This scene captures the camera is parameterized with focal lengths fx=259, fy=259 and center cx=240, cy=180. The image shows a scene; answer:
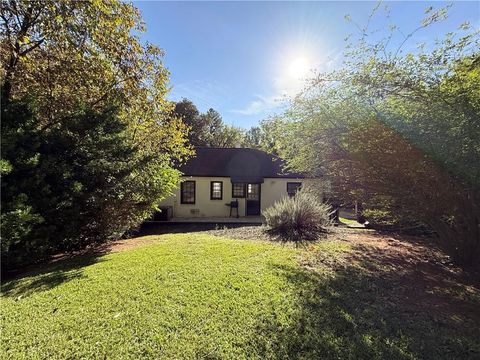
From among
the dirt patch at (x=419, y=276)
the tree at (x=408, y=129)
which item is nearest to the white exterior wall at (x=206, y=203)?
the dirt patch at (x=419, y=276)

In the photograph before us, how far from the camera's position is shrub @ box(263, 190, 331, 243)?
8.26 metres

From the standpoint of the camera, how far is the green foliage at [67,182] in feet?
17.3

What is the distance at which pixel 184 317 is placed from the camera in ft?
10.7

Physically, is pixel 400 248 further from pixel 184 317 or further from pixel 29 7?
pixel 29 7

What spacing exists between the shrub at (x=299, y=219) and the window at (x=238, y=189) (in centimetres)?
767

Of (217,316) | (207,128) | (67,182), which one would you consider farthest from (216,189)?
(207,128)

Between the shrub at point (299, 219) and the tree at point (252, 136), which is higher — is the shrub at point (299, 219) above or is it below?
below

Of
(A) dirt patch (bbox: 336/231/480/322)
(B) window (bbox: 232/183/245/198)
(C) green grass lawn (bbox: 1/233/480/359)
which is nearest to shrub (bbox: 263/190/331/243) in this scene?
(A) dirt patch (bbox: 336/231/480/322)

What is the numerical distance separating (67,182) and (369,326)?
671 centimetres

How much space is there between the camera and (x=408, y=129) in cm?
482

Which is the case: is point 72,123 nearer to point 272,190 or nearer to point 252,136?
point 272,190

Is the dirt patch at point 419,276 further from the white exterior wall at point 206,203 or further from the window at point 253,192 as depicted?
the white exterior wall at point 206,203

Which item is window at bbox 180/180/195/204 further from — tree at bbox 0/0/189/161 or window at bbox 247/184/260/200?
tree at bbox 0/0/189/161

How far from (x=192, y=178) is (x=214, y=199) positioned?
1.92 m
